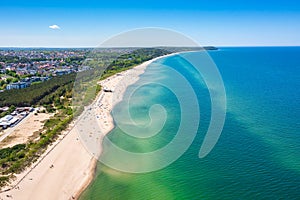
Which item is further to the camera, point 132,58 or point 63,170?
point 132,58

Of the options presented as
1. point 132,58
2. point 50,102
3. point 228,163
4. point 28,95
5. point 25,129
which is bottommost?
point 25,129

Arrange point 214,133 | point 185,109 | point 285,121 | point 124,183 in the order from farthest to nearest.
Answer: point 185,109 < point 285,121 < point 214,133 < point 124,183

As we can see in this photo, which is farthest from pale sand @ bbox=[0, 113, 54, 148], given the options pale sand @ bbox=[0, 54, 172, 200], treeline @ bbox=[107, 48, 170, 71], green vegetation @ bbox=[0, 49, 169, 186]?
treeline @ bbox=[107, 48, 170, 71]

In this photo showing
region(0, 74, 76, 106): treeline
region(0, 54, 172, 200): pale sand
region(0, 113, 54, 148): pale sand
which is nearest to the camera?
region(0, 54, 172, 200): pale sand

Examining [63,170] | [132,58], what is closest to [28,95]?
[63,170]

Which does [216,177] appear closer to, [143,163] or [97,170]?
[143,163]

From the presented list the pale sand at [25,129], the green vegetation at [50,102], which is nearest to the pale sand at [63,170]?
the green vegetation at [50,102]

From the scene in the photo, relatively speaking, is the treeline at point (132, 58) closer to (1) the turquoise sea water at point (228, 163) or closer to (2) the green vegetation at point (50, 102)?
(2) the green vegetation at point (50, 102)

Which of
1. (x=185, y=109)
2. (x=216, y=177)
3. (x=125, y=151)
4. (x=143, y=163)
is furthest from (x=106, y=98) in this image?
(x=216, y=177)

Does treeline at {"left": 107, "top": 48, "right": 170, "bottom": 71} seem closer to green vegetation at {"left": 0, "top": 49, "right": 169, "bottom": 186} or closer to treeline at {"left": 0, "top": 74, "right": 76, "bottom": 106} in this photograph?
green vegetation at {"left": 0, "top": 49, "right": 169, "bottom": 186}

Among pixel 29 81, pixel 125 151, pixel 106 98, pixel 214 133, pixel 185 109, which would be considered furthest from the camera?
pixel 29 81

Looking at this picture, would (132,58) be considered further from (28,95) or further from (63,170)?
(63,170)
